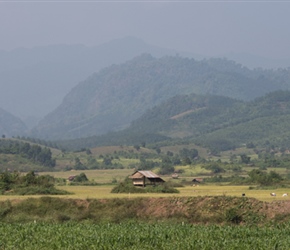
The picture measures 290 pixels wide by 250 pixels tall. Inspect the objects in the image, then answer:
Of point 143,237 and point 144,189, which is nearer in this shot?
point 143,237

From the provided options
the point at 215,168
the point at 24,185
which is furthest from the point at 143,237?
the point at 215,168

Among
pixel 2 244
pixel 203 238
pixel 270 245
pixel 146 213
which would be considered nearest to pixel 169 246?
pixel 203 238

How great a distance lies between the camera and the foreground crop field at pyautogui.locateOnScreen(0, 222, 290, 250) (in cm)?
4100

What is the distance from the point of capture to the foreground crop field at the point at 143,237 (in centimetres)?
4100

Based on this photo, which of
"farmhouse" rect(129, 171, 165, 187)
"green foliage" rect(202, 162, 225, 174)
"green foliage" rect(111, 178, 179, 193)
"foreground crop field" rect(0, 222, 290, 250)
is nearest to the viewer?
"foreground crop field" rect(0, 222, 290, 250)

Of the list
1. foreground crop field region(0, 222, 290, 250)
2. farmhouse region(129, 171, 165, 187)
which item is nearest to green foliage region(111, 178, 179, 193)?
farmhouse region(129, 171, 165, 187)

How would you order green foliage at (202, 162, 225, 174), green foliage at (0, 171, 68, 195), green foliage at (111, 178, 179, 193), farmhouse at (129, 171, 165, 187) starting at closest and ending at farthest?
green foliage at (0, 171, 68, 195), green foliage at (111, 178, 179, 193), farmhouse at (129, 171, 165, 187), green foliage at (202, 162, 225, 174)

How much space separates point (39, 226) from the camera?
49.7 meters

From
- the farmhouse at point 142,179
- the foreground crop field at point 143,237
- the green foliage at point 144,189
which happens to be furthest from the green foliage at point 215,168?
the foreground crop field at point 143,237

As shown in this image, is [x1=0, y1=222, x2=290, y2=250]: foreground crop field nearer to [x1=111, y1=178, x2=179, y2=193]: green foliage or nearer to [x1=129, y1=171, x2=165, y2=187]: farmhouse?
[x1=111, y1=178, x2=179, y2=193]: green foliage

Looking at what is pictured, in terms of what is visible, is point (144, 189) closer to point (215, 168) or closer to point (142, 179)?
point (142, 179)

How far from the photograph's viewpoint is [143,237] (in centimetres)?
4353

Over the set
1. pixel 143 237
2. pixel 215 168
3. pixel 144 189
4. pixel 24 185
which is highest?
pixel 24 185

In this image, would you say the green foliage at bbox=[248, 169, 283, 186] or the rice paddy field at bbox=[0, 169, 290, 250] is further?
the green foliage at bbox=[248, 169, 283, 186]
